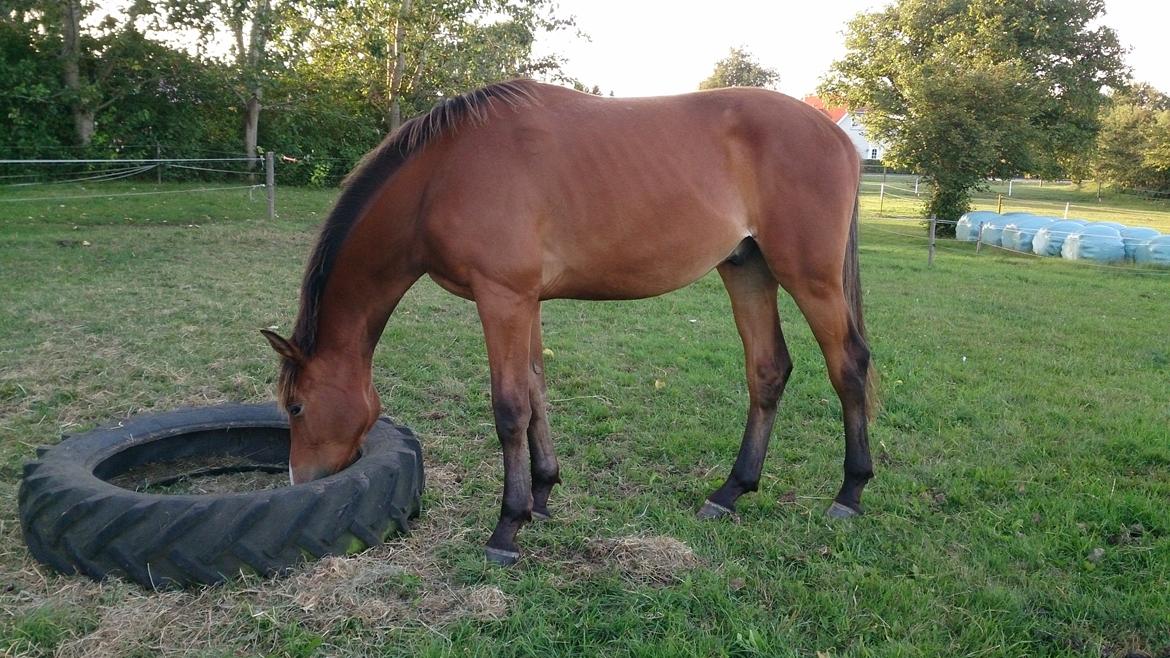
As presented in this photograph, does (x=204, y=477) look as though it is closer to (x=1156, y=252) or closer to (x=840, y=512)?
(x=840, y=512)

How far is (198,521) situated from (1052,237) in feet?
58.6

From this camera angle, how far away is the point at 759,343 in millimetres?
3990

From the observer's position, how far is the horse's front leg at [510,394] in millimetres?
3068

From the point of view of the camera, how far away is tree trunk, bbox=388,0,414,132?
18.7 meters

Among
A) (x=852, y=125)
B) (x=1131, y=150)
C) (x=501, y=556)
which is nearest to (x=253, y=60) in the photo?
(x=501, y=556)

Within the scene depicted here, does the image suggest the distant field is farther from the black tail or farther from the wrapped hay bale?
the black tail

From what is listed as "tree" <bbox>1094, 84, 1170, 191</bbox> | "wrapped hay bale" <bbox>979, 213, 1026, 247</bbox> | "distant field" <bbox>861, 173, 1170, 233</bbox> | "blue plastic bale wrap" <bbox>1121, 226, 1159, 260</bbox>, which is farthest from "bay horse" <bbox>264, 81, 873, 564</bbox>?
"tree" <bbox>1094, 84, 1170, 191</bbox>

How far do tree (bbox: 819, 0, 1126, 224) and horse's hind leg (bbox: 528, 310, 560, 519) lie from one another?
70.0 ft

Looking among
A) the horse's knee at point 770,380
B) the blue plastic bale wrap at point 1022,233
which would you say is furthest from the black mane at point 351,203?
the blue plastic bale wrap at point 1022,233

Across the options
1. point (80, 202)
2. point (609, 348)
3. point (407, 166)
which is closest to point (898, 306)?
point (609, 348)

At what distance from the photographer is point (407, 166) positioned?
3242mm

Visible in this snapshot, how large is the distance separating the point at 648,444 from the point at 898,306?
5.82 metres

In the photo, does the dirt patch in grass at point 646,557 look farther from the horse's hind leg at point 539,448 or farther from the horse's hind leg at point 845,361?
the horse's hind leg at point 845,361

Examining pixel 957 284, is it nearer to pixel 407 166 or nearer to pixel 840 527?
pixel 840 527
